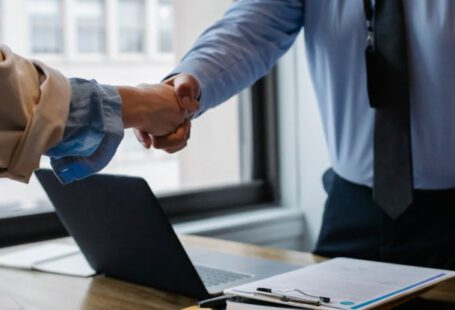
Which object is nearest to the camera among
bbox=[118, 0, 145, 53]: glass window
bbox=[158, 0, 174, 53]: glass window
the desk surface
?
the desk surface

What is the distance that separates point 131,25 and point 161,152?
42 centimetres

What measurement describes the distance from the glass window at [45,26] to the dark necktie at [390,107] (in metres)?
1.05

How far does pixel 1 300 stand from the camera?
44.9 inches

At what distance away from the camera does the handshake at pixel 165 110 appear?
1.15 meters

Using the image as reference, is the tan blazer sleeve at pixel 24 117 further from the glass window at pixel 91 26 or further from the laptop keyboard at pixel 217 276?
the glass window at pixel 91 26

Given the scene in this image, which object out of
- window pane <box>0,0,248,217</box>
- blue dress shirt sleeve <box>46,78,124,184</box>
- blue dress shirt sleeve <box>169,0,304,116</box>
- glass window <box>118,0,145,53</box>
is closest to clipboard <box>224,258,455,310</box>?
blue dress shirt sleeve <box>46,78,124,184</box>

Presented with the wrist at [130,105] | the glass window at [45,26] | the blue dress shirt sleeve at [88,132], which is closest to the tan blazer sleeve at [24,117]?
the blue dress shirt sleeve at [88,132]

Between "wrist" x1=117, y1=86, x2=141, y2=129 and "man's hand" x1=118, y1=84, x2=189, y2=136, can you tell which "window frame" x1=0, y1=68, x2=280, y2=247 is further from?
"wrist" x1=117, y1=86, x2=141, y2=129

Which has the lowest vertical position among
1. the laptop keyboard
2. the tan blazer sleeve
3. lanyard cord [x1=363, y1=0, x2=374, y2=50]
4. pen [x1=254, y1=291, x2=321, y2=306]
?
the laptop keyboard

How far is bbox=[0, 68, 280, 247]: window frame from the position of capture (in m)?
2.27

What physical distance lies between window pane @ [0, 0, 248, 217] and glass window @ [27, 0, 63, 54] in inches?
1.2

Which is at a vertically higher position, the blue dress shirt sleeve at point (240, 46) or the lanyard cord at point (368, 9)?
the lanyard cord at point (368, 9)

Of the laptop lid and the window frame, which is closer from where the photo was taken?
the laptop lid

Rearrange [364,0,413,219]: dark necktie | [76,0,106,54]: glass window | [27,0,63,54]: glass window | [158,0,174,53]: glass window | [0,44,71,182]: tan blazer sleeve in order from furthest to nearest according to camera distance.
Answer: [158,0,174,53]: glass window → [76,0,106,54]: glass window → [27,0,63,54]: glass window → [364,0,413,219]: dark necktie → [0,44,71,182]: tan blazer sleeve
